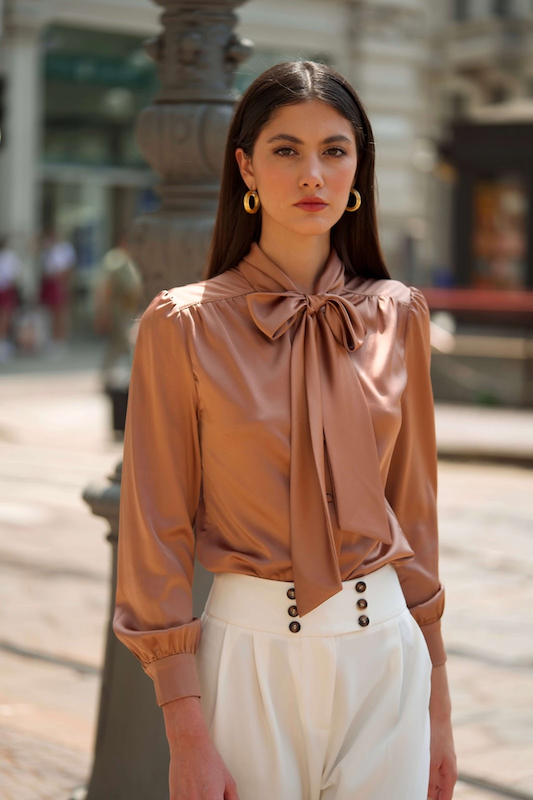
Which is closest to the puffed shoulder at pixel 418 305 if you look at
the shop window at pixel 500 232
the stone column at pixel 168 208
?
the stone column at pixel 168 208

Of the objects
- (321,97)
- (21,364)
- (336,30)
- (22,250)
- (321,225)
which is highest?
(336,30)

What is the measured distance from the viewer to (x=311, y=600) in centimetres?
200

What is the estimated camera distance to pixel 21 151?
2112 centimetres

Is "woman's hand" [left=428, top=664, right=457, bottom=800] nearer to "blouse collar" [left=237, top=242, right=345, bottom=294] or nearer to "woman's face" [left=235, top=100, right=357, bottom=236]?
"blouse collar" [left=237, top=242, right=345, bottom=294]

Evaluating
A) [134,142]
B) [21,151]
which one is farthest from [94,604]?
[134,142]

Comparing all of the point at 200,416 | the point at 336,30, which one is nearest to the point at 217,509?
the point at 200,416

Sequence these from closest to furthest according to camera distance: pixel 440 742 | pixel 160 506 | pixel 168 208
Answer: pixel 160 506 → pixel 440 742 → pixel 168 208

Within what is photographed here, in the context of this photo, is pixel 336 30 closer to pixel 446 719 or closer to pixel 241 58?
pixel 241 58

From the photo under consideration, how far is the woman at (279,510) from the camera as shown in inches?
79.7

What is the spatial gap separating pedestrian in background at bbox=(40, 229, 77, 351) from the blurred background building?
0.32m

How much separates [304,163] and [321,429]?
44 centimetres

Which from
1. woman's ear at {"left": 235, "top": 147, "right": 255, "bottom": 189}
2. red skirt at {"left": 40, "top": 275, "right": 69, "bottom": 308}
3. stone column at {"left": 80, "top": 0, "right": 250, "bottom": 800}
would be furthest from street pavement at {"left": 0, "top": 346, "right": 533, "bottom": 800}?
red skirt at {"left": 40, "top": 275, "right": 69, "bottom": 308}

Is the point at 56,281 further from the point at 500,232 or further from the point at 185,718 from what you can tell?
the point at 185,718

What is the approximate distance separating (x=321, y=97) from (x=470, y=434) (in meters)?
9.96
